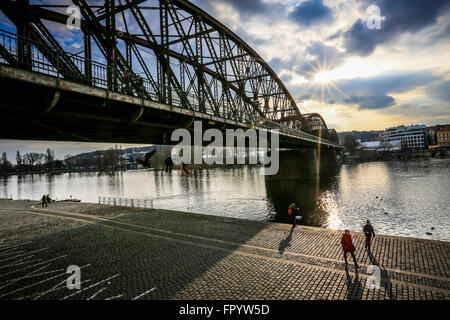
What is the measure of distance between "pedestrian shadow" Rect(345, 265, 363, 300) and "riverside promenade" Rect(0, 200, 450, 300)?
35 mm

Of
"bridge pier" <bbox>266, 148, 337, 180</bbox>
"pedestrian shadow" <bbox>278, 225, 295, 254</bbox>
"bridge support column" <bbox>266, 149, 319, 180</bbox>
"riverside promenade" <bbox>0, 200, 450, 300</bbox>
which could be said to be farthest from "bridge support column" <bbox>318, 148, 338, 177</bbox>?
"pedestrian shadow" <bbox>278, 225, 295, 254</bbox>

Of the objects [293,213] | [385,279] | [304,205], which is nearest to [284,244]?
[293,213]

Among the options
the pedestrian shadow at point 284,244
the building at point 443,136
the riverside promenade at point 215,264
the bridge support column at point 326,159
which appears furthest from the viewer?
the building at point 443,136

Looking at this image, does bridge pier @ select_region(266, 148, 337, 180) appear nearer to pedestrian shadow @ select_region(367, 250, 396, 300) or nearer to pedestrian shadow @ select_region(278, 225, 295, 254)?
pedestrian shadow @ select_region(278, 225, 295, 254)

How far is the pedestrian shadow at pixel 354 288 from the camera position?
26.8 ft

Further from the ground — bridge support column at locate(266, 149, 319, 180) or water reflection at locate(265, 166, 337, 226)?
bridge support column at locate(266, 149, 319, 180)

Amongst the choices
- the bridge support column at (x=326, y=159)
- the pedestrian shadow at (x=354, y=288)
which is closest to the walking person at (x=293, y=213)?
the pedestrian shadow at (x=354, y=288)

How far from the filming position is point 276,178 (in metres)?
59.5

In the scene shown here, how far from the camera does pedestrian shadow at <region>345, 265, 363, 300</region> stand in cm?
818

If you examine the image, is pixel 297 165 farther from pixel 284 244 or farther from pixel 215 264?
pixel 215 264

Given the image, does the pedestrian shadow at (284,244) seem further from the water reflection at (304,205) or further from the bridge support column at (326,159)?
the bridge support column at (326,159)

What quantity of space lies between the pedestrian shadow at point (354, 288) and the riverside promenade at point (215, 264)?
35 millimetres

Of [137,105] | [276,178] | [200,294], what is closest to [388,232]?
[200,294]
